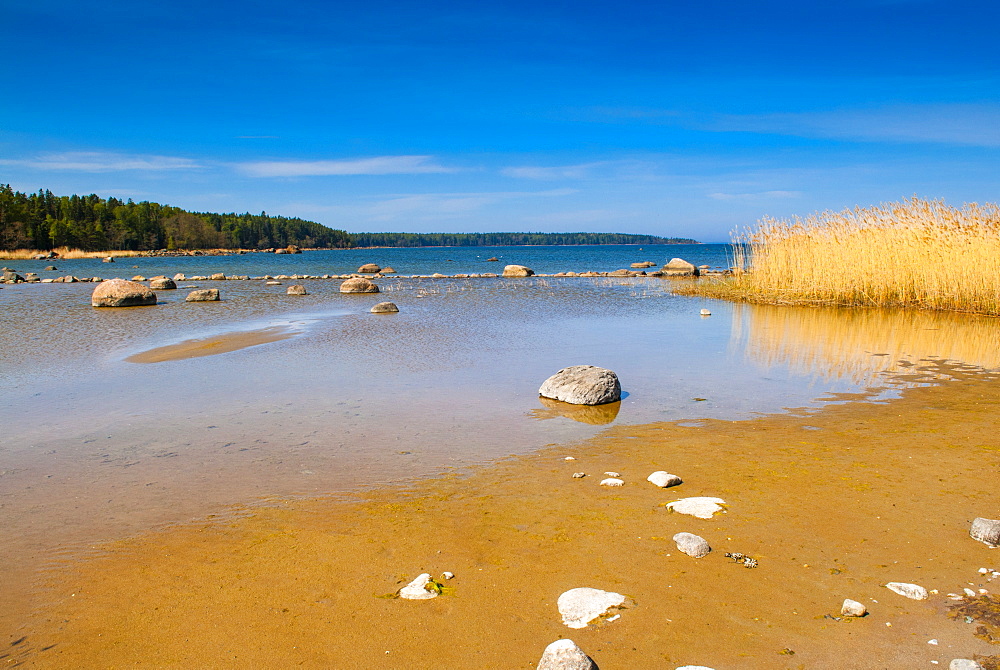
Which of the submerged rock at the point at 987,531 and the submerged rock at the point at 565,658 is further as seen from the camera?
the submerged rock at the point at 987,531

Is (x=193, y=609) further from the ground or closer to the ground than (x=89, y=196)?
closer to the ground

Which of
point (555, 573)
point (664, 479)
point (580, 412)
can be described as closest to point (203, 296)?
point (580, 412)

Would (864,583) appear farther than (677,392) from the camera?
No

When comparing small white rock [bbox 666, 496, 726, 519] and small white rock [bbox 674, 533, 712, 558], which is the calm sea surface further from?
small white rock [bbox 674, 533, 712, 558]

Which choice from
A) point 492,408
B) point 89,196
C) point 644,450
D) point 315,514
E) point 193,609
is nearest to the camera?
point 193,609

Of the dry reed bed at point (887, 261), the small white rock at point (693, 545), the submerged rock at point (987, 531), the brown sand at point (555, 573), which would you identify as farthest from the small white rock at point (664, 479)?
the dry reed bed at point (887, 261)

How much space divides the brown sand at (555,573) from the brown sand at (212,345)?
841 centimetres

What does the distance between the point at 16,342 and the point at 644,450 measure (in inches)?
583

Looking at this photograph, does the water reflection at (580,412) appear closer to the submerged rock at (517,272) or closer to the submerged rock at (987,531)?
the submerged rock at (987,531)

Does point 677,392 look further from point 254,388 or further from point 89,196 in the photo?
point 89,196

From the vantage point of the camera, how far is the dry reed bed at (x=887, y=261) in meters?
16.0

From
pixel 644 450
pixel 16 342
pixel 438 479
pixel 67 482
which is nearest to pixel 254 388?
pixel 67 482

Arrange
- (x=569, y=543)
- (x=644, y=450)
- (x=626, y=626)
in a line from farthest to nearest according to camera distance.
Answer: (x=644, y=450) → (x=569, y=543) → (x=626, y=626)

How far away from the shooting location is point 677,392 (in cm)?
843
